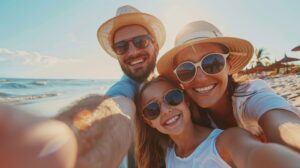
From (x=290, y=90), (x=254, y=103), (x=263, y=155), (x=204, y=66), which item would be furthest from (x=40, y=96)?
(x=263, y=155)

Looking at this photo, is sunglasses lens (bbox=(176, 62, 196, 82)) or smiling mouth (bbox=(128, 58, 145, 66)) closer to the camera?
sunglasses lens (bbox=(176, 62, 196, 82))

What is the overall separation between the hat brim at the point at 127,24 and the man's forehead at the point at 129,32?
4cm

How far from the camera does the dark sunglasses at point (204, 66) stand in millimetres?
2434

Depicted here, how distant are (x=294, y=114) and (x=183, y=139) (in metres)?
1.08

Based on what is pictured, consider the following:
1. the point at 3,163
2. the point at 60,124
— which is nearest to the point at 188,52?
the point at 60,124

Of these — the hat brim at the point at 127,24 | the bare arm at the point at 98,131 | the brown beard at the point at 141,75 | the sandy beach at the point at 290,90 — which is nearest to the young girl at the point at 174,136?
the brown beard at the point at 141,75

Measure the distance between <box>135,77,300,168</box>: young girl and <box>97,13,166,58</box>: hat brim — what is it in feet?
3.73

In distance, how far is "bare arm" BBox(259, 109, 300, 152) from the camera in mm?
1411

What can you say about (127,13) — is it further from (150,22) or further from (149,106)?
(149,106)

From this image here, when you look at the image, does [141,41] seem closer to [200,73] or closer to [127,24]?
[127,24]

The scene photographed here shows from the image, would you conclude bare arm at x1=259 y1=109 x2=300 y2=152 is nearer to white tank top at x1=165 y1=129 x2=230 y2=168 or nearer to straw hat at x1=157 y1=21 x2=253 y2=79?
white tank top at x1=165 y1=129 x2=230 y2=168

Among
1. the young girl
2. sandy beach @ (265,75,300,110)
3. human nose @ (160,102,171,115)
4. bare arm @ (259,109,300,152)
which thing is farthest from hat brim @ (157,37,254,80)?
sandy beach @ (265,75,300,110)

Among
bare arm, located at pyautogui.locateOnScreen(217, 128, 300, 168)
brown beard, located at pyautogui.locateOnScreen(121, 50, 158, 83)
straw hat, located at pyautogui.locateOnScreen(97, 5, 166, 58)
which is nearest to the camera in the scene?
bare arm, located at pyautogui.locateOnScreen(217, 128, 300, 168)

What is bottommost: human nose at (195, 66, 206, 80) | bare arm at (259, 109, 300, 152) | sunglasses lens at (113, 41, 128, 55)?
bare arm at (259, 109, 300, 152)
